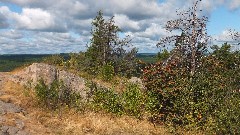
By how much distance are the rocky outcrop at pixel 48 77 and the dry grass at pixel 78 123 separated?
10.8 feet

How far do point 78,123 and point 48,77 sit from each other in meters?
7.85

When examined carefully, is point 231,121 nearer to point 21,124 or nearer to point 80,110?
point 80,110

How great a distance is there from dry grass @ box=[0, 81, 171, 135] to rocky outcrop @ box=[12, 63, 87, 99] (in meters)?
3.29

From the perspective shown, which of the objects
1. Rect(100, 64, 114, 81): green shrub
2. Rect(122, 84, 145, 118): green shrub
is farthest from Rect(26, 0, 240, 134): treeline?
Rect(100, 64, 114, 81): green shrub

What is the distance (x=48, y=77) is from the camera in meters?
26.7

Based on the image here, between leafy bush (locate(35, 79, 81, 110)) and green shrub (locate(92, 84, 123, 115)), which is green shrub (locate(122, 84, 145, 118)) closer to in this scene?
green shrub (locate(92, 84, 123, 115))

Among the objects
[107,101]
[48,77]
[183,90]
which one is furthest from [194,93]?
[48,77]

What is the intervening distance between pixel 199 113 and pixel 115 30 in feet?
98.9

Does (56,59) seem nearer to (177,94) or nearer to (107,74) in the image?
(107,74)

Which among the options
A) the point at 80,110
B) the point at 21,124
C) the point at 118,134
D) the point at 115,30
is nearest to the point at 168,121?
the point at 118,134

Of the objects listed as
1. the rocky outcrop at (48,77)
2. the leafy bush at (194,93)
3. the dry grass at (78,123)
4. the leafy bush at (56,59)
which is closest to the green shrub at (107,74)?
the rocky outcrop at (48,77)

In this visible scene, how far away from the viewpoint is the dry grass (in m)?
18.9

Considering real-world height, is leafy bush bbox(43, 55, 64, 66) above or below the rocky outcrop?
above

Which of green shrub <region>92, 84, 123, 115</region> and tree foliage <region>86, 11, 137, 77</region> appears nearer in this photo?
green shrub <region>92, 84, 123, 115</region>
